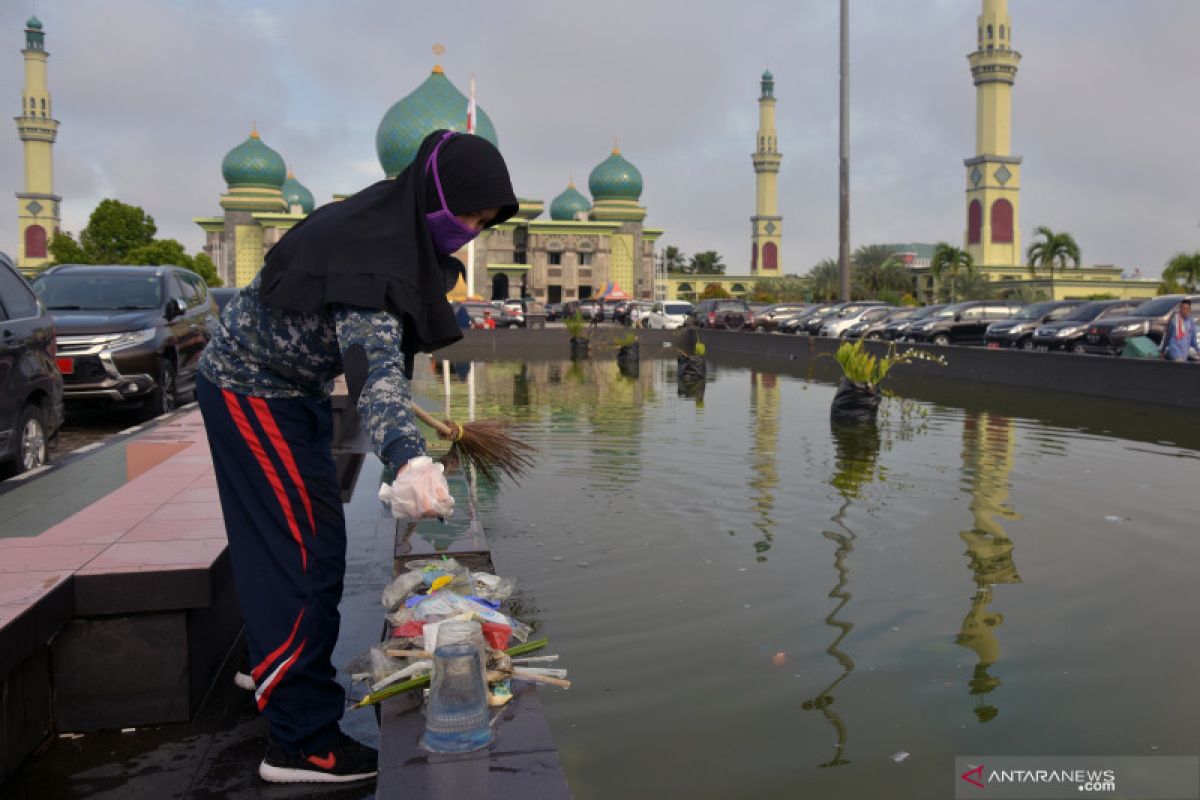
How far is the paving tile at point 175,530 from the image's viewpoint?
13.6ft

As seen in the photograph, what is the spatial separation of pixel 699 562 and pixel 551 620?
1.33 metres

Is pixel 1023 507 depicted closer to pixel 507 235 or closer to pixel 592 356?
pixel 592 356

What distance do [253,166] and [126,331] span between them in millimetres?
65022

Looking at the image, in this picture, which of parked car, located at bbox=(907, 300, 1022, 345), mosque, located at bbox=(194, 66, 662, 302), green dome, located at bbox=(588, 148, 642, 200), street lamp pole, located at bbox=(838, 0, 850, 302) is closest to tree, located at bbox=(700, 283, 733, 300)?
mosque, located at bbox=(194, 66, 662, 302)

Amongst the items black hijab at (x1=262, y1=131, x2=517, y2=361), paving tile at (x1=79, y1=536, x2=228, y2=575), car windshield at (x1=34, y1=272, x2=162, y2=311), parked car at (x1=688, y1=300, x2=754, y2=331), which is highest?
parked car at (x1=688, y1=300, x2=754, y2=331)

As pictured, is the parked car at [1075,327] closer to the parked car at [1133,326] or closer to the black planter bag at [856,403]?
the parked car at [1133,326]

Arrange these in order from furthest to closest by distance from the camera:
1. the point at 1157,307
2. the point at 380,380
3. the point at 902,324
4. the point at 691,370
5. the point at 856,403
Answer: the point at 902,324 → the point at 1157,307 → the point at 691,370 → the point at 856,403 → the point at 380,380

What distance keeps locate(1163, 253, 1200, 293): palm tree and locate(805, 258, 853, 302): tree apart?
21.0m

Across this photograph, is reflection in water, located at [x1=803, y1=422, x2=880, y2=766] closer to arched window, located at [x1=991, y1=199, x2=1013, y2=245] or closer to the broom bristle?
the broom bristle

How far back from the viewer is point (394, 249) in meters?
2.71

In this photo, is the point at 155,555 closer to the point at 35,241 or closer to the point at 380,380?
the point at 380,380

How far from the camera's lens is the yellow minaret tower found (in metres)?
85.2

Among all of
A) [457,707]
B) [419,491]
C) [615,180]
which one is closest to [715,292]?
[615,180]

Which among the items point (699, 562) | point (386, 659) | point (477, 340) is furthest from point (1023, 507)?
point (477, 340)
